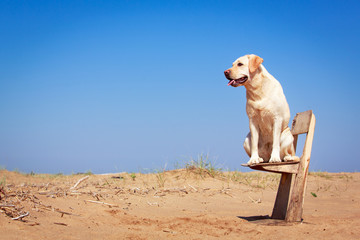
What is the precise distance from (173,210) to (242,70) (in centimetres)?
277

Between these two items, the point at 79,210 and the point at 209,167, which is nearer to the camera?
the point at 79,210

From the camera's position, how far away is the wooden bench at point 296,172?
179 inches

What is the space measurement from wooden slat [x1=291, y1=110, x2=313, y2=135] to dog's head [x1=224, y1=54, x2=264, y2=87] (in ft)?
3.54

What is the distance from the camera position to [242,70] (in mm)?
4441

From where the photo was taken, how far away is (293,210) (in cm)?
477

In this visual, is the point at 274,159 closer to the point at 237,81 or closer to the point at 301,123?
the point at 301,123

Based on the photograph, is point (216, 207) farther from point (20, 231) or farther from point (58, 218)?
point (20, 231)

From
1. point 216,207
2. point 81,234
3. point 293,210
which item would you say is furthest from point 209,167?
point 81,234

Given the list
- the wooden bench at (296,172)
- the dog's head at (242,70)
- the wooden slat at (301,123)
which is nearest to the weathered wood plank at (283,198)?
the wooden bench at (296,172)

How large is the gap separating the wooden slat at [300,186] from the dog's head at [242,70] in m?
1.13

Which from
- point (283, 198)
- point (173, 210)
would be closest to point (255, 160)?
point (283, 198)

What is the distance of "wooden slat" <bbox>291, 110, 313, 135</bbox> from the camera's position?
4871 mm

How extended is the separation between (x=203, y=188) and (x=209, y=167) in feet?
3.56

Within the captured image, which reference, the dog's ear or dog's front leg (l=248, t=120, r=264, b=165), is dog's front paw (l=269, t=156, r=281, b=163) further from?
the dog's ear
